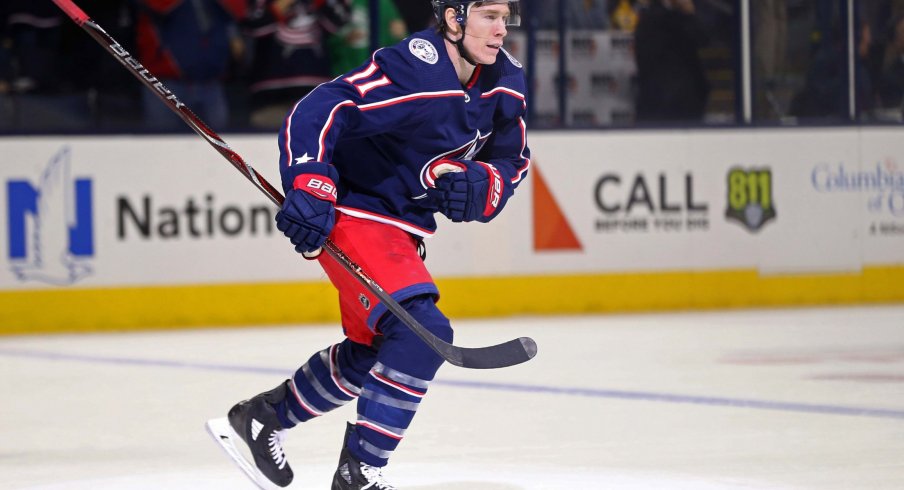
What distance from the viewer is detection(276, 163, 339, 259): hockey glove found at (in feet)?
9.41

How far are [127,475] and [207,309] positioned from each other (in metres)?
3.50

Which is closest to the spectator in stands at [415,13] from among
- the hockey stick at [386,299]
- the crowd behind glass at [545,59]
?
the crowd behind glass at [545,59]

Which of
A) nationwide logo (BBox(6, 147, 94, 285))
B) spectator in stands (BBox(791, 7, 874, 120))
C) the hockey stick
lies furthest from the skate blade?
spectator in stands (BBox(791, 7, 874, 120))

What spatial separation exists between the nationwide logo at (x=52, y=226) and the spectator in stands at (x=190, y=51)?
1.60 ft

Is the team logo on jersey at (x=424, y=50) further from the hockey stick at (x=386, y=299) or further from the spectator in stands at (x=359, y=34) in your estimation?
the spectator in stands at (x=359, y=34)

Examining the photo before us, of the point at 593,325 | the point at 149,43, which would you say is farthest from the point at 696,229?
the point at 149,43

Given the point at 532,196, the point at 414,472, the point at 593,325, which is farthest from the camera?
the point at 532,196

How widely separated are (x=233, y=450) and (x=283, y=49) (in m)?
4.17

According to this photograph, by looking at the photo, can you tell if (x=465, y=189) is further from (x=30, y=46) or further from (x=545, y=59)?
(x=545, y=59)

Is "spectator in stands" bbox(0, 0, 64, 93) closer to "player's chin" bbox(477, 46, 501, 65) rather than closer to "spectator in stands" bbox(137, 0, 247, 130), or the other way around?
"spectator in stands" bbox(137, 0, 247, 130)

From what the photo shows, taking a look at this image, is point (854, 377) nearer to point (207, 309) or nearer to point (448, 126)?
point (448, 126)

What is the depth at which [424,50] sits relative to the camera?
122 inches

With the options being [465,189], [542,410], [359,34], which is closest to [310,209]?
[465,189]

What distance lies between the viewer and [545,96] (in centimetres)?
750
